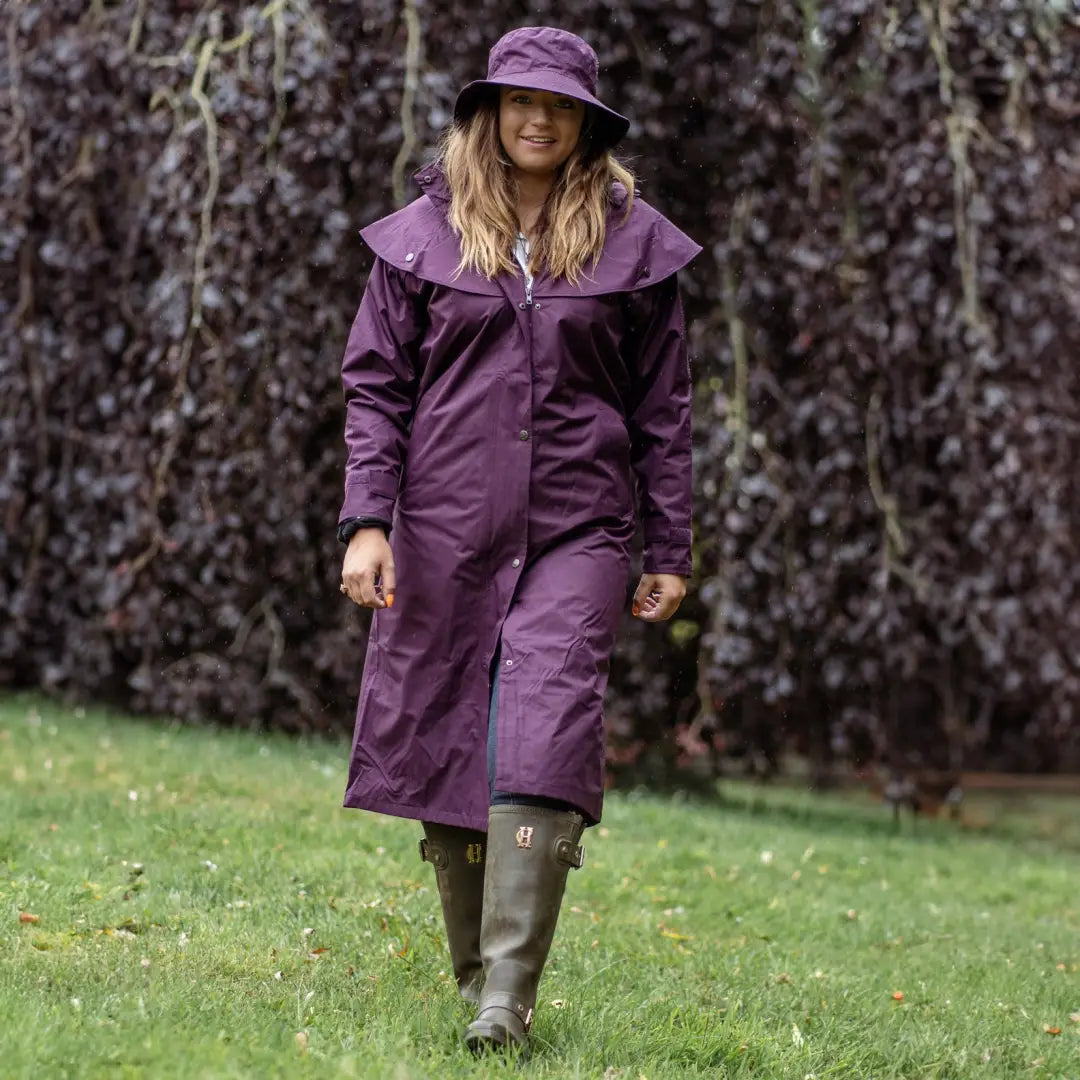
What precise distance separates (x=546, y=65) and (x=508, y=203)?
0.77 ft

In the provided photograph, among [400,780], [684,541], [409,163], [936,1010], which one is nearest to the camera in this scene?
[400,780]

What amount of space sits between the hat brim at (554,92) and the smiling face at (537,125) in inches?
1.5

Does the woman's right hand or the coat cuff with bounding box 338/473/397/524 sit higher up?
the coat cuff with bounding box 338/473/397/524

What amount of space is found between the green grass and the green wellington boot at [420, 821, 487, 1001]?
9cm

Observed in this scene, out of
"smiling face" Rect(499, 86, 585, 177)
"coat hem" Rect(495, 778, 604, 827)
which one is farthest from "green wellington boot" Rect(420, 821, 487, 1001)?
"smiling face" Rect(499, 86, 585, 177)

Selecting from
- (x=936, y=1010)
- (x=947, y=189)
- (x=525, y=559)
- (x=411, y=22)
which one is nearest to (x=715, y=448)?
(x=947, y=189)

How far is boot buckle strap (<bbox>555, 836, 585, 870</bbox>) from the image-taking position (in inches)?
98.3

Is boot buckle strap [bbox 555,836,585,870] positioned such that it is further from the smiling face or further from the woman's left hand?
the smiling face

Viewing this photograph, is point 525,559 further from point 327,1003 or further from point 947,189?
point 947,189

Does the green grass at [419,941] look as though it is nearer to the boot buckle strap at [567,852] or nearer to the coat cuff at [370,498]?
the boot buckle strap at [567,852]

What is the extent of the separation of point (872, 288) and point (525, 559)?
138 inches

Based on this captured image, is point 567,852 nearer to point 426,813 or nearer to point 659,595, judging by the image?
point 426,813

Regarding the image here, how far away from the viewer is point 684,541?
2.75m

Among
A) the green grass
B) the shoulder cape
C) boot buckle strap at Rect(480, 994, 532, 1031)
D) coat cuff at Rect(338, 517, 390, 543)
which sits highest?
the shoulder cape
